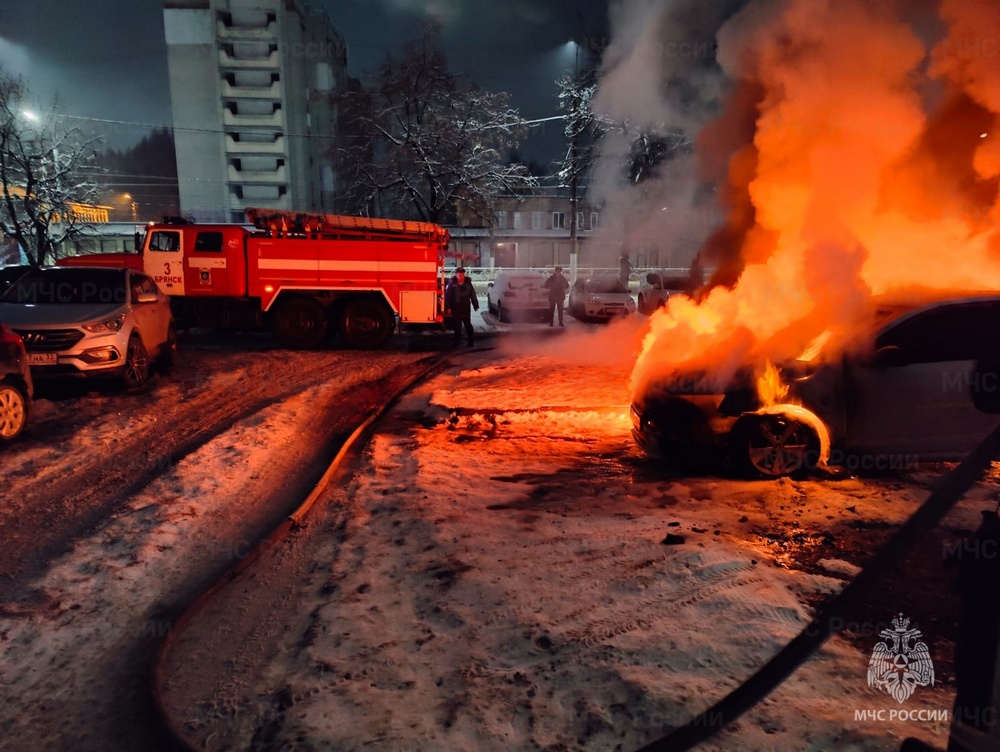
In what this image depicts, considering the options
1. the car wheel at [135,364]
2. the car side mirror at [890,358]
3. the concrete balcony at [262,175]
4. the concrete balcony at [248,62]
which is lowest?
the car wheel at [135,364]

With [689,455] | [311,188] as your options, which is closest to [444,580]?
[689,455]

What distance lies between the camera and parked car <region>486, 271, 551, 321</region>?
1927cm

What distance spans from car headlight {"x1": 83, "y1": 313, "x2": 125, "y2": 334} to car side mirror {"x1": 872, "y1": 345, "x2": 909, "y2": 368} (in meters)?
9.28

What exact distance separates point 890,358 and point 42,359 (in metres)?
9.77

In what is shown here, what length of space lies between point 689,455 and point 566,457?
4.34 ft

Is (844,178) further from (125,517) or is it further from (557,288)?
(557,288)

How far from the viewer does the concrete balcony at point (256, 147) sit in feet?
154

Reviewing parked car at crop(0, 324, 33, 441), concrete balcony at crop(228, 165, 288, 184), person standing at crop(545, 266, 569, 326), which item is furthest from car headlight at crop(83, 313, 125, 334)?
concrete balcony at crop(228, 165, 288, 184)

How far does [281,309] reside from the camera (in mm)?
14008

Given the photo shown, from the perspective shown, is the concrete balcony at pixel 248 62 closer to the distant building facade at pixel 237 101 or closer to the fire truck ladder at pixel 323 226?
the distant building facade at pixel 237 101

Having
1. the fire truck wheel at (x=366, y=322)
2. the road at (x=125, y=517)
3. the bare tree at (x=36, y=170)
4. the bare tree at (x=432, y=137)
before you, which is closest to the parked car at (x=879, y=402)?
the road at (x=125, y=517)

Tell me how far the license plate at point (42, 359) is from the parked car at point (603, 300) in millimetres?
14423

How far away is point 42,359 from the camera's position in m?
8.19

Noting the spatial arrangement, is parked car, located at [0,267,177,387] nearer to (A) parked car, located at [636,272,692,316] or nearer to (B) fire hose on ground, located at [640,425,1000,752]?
(B) fire hose on ground, located at [640,425,1000,752]
